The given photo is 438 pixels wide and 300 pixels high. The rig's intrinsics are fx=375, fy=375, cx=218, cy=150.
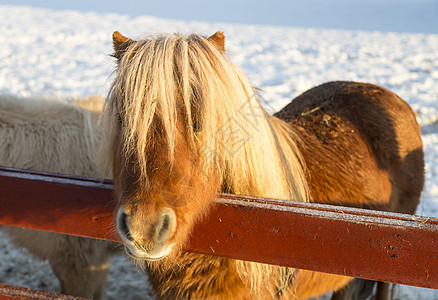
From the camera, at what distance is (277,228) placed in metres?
1.24

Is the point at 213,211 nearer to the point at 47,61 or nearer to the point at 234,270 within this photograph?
the point at 234,270

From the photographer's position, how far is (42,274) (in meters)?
3.69

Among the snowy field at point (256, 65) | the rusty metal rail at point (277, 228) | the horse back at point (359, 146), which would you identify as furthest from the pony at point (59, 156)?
the horse back at point (359, 146)

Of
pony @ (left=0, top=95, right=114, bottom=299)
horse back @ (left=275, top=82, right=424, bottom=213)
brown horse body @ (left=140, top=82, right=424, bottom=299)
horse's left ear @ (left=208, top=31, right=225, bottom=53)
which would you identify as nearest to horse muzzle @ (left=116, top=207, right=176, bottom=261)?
→ brown horse body @ (left=140, top=82, right=424, bottom=299)

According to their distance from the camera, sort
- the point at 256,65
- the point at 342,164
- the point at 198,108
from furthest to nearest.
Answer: the point at 256,65, the point at 342,164, the point at 198,108

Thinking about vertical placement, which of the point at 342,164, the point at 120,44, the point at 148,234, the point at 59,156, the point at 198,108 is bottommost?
the point at 59,156

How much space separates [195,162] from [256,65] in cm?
991

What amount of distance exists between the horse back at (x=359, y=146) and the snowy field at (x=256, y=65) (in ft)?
4.32

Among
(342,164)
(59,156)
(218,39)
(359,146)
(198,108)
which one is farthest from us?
(59,156)

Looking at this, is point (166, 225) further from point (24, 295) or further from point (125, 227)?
point (24, 295)

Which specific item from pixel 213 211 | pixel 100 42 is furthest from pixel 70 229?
pixel 100 42

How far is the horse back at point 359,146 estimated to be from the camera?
6.93 ft

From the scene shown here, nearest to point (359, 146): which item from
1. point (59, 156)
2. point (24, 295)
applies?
point (24, 295)

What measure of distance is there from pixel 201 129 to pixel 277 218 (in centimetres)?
41
